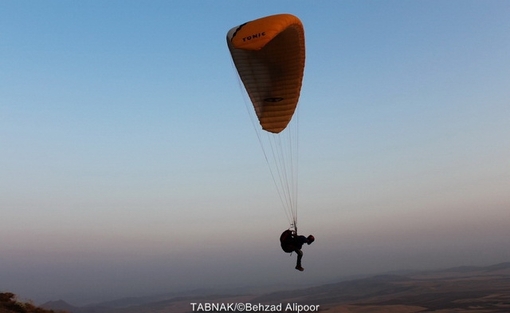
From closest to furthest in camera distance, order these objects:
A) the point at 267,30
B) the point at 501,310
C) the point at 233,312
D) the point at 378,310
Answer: the point at 267,30, the point at 501,310, the point at 378,310, the point at 233,312

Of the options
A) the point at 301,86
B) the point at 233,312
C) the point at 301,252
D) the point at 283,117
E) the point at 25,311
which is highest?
the point at 301,86

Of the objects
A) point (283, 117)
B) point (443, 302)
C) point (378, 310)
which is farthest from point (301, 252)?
point (443, 302)

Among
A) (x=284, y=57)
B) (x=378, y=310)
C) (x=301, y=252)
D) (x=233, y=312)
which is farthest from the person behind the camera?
(x=233, y=312)

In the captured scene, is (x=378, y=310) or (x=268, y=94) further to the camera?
(x=378, y=310)

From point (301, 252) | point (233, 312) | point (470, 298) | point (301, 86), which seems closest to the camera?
point (301, 252)

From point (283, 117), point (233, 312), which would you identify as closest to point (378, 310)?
point (233, 312)

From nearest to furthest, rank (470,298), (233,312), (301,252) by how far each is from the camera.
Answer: (301,252) → (470,298) → (233,312)

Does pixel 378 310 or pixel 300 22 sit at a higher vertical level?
pixel 300 22

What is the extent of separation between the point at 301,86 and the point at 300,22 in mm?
3365

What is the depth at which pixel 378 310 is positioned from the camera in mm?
150125

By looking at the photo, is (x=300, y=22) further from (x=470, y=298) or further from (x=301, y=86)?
(x=470, y=298)

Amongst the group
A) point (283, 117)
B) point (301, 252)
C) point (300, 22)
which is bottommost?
point (301, 252)

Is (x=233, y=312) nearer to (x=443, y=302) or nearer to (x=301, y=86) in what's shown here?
(x=443, y=302)

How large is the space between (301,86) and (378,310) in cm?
14956
